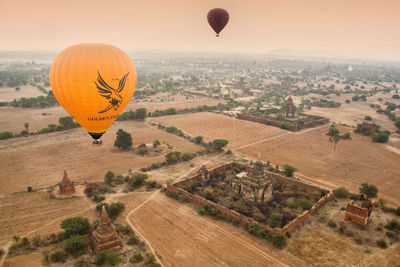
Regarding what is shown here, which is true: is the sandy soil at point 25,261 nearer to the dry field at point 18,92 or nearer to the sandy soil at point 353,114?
the sandy soil at point 353,114

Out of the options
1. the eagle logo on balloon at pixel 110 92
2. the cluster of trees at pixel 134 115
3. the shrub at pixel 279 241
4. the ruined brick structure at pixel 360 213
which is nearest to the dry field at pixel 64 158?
the cluster of trees at pixel 134 115

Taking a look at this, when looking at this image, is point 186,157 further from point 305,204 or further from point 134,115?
point 134,115

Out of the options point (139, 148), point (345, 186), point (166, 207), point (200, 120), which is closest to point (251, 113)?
point (200, 120)

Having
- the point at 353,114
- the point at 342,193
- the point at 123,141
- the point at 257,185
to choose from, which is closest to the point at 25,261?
the point at 257,185

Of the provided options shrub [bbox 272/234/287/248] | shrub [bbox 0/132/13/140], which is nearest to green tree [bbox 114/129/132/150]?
shrub [bbox 0/132/13/140]

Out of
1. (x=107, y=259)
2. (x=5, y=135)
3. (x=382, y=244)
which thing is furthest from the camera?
(x=5, y=135)

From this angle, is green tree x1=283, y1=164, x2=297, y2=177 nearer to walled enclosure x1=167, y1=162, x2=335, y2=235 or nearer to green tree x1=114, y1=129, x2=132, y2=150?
walled enclosure x1=167, y1=162, x2=335, y2=235

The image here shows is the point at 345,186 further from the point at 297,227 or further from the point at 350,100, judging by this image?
the point at 350,100

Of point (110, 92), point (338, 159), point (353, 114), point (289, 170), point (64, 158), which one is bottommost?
point (353, 114)
